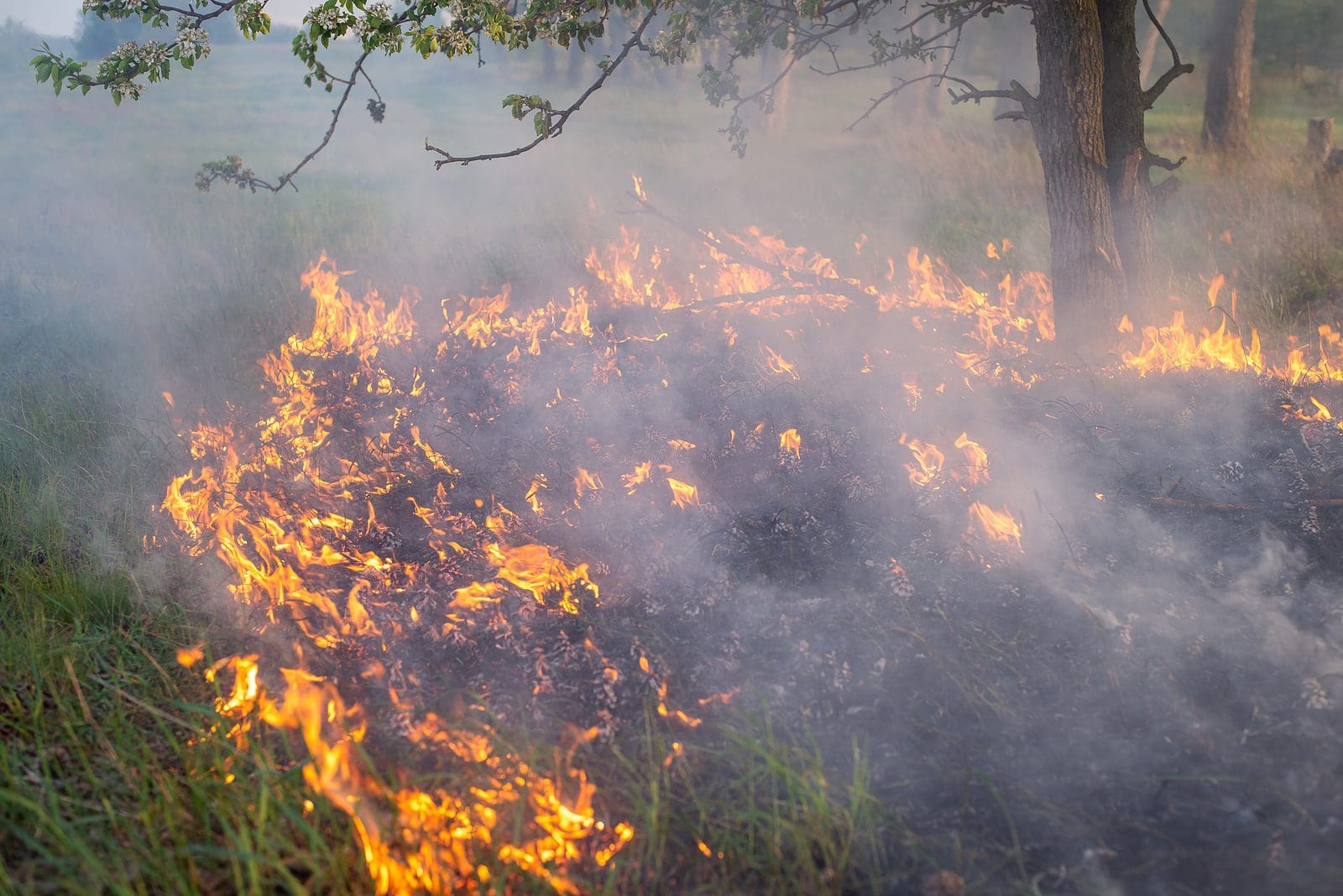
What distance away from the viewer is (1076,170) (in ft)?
18.0

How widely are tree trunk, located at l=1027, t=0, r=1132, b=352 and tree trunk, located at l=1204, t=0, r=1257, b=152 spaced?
10.3 m

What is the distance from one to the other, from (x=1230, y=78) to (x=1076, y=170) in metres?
11.1

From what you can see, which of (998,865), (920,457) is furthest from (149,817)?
(920,457)

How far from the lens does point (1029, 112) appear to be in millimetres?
5621

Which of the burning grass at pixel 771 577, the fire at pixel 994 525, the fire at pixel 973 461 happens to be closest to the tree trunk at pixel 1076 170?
the burning grass at pixel 771 577

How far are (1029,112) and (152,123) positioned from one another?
2705 cm

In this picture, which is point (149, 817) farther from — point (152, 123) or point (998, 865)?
point (152, 123)

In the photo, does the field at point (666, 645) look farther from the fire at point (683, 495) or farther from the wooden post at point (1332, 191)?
the fire at point (683, 495)

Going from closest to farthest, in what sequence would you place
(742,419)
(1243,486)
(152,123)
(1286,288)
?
(1243,486) < (742,419) < (1286,288) < (152,123)

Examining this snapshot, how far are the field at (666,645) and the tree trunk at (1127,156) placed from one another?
875mm

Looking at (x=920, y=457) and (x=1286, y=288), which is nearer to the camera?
(x=920, y=457)

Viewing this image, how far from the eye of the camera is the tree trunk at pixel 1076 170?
5.27 metres

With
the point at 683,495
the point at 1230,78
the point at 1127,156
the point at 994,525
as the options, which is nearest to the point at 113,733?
the point at 683,495


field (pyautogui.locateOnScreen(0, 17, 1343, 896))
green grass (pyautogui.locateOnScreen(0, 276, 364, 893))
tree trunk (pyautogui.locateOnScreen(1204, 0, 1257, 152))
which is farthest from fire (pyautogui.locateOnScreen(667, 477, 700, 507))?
tree trunk (pyautogui.locateOnScreen(1204, 0, 1257, 152))
